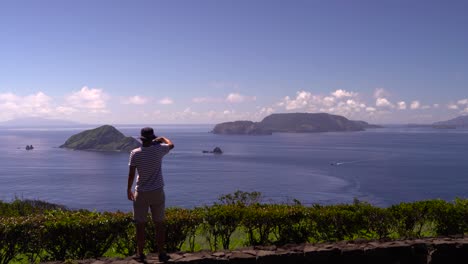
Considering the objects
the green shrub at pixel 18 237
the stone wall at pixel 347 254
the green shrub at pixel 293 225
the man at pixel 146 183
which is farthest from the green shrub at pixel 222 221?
the green shrub at pixel 18 237

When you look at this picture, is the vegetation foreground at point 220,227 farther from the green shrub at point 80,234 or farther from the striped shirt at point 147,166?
the striped shirt at point 147,166

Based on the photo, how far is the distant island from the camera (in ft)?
475

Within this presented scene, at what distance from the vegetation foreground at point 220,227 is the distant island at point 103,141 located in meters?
137

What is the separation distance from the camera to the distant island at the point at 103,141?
145 meters

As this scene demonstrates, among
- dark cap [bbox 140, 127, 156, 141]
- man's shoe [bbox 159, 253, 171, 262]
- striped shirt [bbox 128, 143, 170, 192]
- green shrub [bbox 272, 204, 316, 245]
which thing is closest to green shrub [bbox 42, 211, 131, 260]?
striped shirt [bbox 128, 143, 170, 192]

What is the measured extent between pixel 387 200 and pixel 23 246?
51.7 m

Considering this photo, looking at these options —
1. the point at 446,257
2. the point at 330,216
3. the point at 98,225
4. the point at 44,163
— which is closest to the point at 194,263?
the point at 98,225

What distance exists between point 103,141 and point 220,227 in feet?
511

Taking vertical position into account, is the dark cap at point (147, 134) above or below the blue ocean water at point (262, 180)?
above

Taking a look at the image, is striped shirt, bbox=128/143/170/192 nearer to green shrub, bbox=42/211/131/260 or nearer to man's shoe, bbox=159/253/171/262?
man's shoe, bbox=159/253/171/262

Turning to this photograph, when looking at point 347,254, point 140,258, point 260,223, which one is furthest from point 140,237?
point 347,254

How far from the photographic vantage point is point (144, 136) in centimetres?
602

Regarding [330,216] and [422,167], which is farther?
[422,167]

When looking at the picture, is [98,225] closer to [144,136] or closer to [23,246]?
[23,246]
